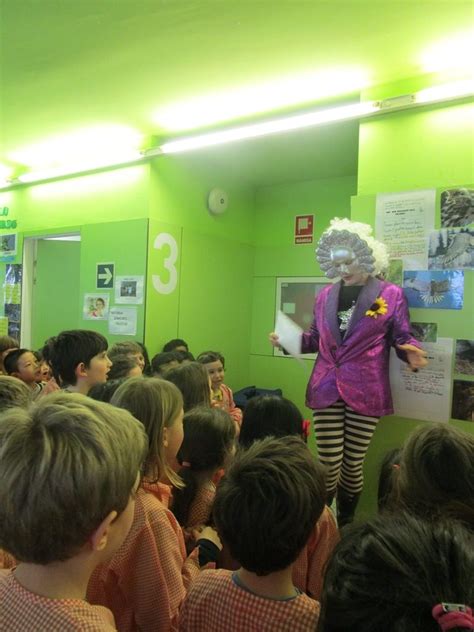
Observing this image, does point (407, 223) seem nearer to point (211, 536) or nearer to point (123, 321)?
point (211, 536)

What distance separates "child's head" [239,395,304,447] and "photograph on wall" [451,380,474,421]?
1059mm

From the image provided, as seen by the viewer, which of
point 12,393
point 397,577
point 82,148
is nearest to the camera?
point 397,577

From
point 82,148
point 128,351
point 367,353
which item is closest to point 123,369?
point 128,351

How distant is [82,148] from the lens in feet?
13.3

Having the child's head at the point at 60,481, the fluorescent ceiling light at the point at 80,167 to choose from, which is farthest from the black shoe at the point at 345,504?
the fluorescent ceiling light at the point at 80,167

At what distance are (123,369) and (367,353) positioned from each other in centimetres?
131

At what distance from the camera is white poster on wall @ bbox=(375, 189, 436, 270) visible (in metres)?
2.57

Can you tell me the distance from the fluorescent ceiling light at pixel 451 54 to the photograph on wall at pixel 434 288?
104 centimetres

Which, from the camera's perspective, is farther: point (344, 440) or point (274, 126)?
point (274, 126)

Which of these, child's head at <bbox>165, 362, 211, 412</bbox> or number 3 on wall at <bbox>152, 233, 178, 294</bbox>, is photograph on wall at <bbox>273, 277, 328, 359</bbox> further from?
child's head at <bbox>165, 362, 211, 412</bbox>

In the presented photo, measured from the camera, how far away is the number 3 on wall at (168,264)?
389 centimetres

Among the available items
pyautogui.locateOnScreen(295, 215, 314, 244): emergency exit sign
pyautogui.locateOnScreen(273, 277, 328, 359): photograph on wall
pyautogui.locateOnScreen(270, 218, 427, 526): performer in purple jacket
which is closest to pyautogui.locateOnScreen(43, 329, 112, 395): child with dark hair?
pyautogui.locateOnScreen(270, 218, 427, 526): performer in purple jacket

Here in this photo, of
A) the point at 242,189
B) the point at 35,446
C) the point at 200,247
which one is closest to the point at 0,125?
the point at 200,247

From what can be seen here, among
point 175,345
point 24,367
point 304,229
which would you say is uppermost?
point 304,229
